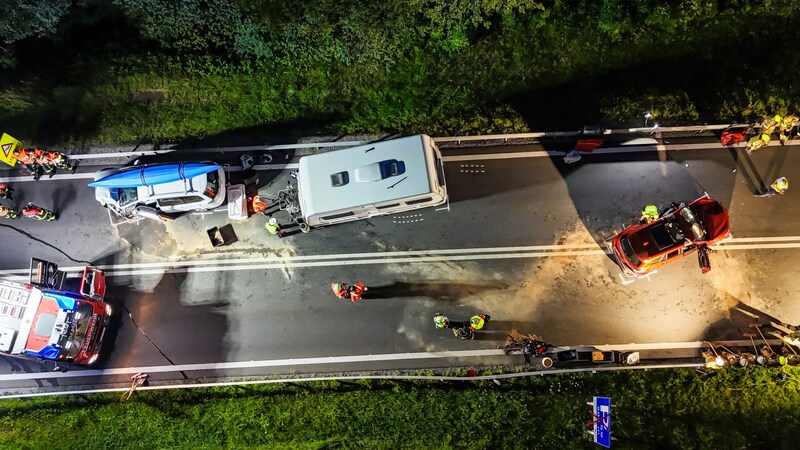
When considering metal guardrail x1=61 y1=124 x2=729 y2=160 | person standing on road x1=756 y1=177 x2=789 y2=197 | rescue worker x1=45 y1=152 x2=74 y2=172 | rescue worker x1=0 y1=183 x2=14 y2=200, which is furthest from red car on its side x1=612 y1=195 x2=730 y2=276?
rescue worker x1=0 y1=183 x2=14 y2=200

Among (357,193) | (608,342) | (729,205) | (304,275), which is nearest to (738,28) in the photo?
(729,205)

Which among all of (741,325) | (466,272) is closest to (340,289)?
(466,272)

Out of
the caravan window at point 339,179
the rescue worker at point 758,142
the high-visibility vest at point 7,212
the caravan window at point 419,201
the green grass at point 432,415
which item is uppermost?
the rescue worker at point 758,142

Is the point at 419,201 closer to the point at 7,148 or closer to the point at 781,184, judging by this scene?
the point at 781,184

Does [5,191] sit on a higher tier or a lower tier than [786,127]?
lower

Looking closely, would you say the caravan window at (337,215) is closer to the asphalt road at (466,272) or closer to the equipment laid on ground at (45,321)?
the asphalt road at (466,272)

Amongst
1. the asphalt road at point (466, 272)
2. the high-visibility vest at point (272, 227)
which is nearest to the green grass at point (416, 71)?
the asphalt road at point (466, 272)
